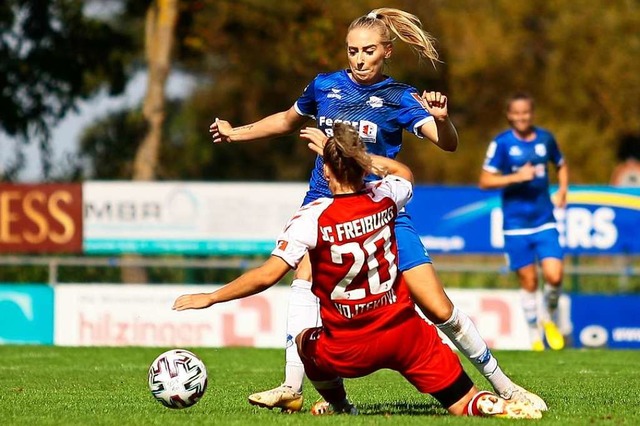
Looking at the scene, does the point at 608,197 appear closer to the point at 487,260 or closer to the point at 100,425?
the point at 487,260

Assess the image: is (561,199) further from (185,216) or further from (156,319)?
(185,216)

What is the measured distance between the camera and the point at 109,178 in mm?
23938

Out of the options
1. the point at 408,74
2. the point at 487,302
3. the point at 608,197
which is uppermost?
the point at 408,74

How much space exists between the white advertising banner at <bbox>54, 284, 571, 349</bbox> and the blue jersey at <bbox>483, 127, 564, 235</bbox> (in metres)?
A: 2.84

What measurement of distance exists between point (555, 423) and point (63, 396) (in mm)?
3361

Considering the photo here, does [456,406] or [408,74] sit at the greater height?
[408,74]

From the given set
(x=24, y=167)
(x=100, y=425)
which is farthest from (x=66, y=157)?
(x=100, y=425)

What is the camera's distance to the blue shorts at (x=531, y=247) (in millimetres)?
14070

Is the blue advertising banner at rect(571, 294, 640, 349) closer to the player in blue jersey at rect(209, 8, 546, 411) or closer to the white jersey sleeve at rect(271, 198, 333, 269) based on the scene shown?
the player in blue jersey at rect(209, 8, 546, 411)

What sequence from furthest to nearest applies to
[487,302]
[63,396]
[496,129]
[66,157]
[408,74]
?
[496,129], [408,74], [66,157], [487,302], [63,396]

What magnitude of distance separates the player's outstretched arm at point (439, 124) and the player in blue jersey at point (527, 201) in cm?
630

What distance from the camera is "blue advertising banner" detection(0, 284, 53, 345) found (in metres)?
16.9

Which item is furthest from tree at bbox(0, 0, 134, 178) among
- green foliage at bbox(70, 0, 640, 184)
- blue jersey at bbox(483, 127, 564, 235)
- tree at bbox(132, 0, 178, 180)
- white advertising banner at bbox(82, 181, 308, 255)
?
blue jersey at bbox(483, 127, 564, 235)

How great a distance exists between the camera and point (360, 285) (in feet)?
23.0
